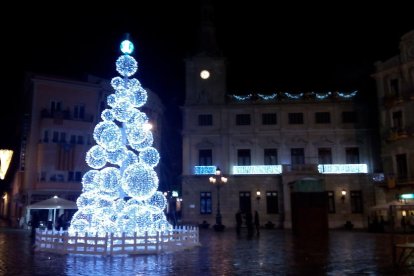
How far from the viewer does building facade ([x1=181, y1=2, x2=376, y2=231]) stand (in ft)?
125

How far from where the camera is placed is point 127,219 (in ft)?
56.3

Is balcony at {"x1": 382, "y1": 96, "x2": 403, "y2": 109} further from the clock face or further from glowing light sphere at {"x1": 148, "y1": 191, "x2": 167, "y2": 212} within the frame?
glowing light sphere at {"x1": 148, "y1": 191, "x2": 167, "y2": 212}

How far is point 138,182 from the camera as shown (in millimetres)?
17062

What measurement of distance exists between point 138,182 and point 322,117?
26.2 meters

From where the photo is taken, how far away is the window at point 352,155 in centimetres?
3894

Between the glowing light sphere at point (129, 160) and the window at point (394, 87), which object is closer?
the glowing light sphere at point (129, 160)

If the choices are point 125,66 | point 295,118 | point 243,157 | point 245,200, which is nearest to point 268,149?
point 243,157

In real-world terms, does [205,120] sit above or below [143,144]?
above

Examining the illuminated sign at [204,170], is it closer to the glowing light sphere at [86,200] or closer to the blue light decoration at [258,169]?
the blue light decoration at [258,169]

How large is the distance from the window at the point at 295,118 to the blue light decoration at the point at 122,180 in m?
23.1

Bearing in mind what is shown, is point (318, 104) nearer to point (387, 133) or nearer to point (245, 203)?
point (387, 133)

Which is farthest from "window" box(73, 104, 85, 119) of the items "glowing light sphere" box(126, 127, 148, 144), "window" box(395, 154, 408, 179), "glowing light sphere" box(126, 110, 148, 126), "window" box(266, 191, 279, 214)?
"window" box(395, 154, 408, 179)

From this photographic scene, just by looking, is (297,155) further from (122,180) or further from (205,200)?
(122,180)

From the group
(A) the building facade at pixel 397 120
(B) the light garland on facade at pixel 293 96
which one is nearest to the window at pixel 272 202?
(B) the light garland on facade at pixel 293 96
